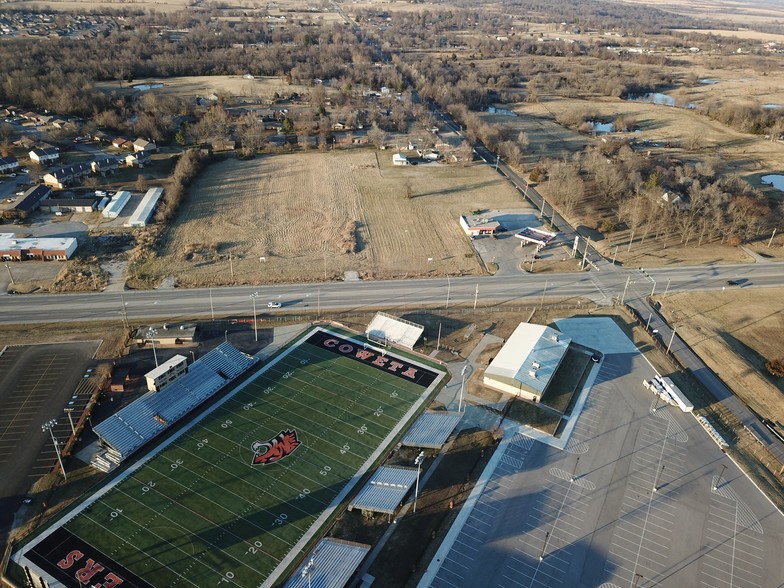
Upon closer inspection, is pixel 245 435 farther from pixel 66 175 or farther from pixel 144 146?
pixel 144 146

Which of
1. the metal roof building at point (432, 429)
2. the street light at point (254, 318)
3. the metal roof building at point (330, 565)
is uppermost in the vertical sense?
the metal roof building at point (330, 565)

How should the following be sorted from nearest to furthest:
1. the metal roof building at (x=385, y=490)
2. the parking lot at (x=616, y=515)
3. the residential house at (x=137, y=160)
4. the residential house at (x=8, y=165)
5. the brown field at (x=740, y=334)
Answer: the parking lot at (x=616, y=515) → the metal roof building at (x=385, y=490) → the brown field at (x=740, y=334) → the residential house at (x=8, y=165) → the residential house at (x=137, y=160)

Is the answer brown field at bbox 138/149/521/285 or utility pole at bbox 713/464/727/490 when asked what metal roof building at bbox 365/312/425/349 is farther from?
utility pole at bbox 713/464/727/490

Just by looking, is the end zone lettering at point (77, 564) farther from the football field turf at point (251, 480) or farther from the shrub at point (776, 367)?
the shrub at point (776, 367)

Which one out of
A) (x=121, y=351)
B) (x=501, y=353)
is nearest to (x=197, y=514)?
(x=121, y=351)

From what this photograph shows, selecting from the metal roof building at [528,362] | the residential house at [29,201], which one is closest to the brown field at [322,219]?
the metal roof building at [528,362]

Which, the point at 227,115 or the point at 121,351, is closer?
the point at 121,351

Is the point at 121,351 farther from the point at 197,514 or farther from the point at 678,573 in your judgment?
the point at 678,573
